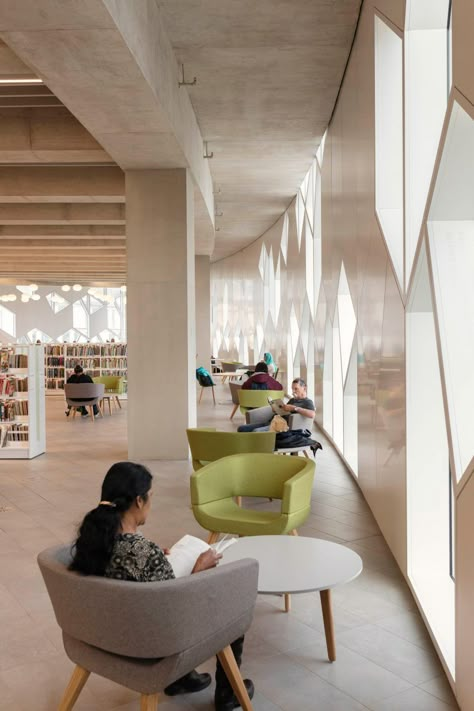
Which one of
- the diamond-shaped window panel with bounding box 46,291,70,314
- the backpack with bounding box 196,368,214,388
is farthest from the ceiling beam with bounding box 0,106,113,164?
the diamond-shaped window panel with bounding box 46,291,70,314

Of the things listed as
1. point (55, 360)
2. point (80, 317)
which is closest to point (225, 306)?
point (80, 317)

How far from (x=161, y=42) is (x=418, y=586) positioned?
549cm

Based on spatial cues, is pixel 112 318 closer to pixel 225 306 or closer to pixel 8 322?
pixel 8 322

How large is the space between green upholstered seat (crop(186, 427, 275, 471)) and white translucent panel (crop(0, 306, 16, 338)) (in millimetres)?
26627

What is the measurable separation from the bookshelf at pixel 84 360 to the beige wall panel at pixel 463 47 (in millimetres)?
17190

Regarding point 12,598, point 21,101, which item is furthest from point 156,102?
point 12,598

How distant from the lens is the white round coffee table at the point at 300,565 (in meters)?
3.21

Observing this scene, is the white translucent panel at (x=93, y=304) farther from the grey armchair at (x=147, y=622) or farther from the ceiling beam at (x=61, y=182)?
the grey armchair at (x=147, y=622)

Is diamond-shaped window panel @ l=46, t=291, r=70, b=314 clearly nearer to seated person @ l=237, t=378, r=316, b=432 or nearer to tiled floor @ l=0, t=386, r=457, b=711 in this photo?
seated person @ l=237, t=378, r=316, b=432

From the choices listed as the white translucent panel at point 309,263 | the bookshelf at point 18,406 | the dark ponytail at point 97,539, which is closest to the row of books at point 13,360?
the bookshelf at point 18,406

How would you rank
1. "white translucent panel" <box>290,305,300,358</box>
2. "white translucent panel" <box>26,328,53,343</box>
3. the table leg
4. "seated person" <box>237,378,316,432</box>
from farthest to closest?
"white translucent panel" <box>26,328,53,343</box>
"white translucent panel" <box>290,305,300,358</box>
"seated person" <box>237,378,316,432</box>
the table leg

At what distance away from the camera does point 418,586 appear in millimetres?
4332

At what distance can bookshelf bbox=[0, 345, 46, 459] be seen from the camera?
9.89 meters

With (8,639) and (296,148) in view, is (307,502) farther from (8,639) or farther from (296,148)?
(296,148)
